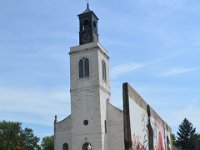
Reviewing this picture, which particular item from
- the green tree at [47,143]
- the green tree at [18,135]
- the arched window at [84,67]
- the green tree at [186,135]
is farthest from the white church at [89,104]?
the green tree at [186,135]

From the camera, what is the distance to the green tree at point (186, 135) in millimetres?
82500

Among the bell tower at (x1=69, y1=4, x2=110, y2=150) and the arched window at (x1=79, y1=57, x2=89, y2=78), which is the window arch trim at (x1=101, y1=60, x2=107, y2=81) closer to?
the bell tower at (x1=69, y1=4, x2=110, y2=150)

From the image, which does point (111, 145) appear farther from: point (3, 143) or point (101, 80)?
point (3, 143)

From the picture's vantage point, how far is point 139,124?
103 feet

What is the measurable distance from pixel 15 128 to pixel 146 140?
1230 inches

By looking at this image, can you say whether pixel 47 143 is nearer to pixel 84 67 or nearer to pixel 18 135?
pixel 18 135

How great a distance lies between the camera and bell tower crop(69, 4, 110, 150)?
138 ft

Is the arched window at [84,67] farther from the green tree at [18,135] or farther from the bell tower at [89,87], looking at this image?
the green tree at [18,135]

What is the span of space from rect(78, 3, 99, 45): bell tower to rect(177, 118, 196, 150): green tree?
4432 cm

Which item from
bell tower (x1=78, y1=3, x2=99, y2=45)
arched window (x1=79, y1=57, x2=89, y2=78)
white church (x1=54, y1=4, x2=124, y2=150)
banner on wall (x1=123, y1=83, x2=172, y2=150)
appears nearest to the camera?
banner on wall (x1=123, y1=83, x2=172, y2=150)

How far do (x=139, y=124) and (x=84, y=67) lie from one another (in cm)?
1523

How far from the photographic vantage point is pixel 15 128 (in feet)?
199

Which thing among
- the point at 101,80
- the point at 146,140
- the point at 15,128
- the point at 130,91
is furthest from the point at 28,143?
the point at 130,91

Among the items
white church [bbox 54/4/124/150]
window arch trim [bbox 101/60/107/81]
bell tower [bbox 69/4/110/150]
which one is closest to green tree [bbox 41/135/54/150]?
white church [bbox 54/4/124/150]
